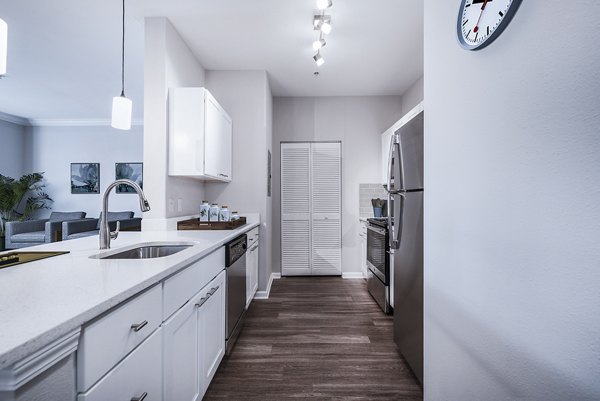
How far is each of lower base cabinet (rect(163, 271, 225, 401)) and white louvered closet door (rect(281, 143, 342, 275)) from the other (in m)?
2.61

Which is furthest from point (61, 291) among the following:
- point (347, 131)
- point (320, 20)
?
point (347, 131)

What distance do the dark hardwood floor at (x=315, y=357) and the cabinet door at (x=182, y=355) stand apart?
432mm

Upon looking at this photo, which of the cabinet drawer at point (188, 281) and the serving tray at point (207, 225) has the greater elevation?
the serving tray at point (207, 225)

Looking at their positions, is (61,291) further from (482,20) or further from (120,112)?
(120,112)

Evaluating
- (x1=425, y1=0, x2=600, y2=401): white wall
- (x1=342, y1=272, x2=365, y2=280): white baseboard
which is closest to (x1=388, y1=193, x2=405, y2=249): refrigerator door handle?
(x1=425, y1=0, x2=600, y2=401): white wall

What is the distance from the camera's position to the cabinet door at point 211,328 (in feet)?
5.23

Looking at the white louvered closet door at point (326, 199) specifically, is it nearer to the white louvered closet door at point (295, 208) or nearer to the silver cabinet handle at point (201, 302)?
the white louvered closet door at point (295, 208)

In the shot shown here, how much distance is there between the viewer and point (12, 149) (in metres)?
6.27

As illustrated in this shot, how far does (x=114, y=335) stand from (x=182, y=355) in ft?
1.92

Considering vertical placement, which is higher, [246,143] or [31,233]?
[246,143]

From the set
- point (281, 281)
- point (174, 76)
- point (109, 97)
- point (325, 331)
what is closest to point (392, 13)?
point (174, 76)

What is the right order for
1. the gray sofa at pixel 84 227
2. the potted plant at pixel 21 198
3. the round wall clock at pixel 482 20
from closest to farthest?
the round wall clock at pixel 482 20 → the gray sofa at pixel 84 227 → the potted plant at pixel 21 198

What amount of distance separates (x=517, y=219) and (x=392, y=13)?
2.39m

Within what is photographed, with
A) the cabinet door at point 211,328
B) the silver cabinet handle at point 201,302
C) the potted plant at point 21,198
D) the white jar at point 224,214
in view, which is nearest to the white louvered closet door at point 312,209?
the white jar at point 224,214
